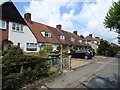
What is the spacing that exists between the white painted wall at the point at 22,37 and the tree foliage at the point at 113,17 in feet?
57.0

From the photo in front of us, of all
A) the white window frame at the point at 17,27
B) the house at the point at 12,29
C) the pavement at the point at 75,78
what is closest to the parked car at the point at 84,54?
the house at the point at 12,29

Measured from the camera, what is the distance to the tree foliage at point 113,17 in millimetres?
23544

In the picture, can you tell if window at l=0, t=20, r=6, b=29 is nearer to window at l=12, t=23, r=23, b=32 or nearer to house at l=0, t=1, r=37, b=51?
house at l=0, t=1, r=37, b=51

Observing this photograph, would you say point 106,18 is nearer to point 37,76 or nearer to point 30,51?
point 30,51

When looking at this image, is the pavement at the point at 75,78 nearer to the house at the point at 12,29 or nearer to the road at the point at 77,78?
the road at the point at 77,78

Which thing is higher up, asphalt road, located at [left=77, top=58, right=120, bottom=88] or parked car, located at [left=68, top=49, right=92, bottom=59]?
parked car, located at [left=68, top=49, right=92, bottom=59]

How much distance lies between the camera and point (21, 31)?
18953 mm

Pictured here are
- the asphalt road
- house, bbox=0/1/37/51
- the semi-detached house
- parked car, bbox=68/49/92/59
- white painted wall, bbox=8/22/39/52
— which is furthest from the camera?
parked car, bbox=68/49/92/59

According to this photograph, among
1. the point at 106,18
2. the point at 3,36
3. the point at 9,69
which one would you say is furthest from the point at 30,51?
the point at 106,18

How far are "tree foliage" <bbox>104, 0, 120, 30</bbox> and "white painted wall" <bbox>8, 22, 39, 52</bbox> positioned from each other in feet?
57.0

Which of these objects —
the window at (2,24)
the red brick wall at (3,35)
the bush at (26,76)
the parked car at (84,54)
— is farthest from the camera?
the parked car at (84,54)

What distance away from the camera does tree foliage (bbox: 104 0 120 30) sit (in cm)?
2354

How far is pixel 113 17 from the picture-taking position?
967 inches

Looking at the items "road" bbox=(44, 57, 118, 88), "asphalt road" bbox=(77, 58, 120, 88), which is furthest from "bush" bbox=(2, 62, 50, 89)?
"asphalt road" bbox=(77, 58, 120, 88)
